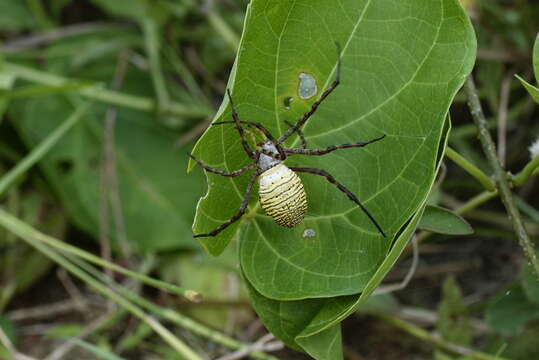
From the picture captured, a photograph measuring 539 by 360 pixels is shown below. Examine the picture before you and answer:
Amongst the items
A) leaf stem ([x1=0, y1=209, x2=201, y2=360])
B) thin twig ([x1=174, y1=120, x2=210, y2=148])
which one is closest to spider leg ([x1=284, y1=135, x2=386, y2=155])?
leaf stem ([x1=0, y1=209, x2=201, y2=360])

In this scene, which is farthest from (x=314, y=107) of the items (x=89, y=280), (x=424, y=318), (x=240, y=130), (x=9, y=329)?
(x=9, y=329)

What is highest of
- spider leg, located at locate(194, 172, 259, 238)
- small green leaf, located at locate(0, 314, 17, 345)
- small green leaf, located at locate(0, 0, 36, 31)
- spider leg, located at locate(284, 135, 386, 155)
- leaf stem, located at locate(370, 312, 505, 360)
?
small green leaf, located at locate(0, 0, 36, 31)

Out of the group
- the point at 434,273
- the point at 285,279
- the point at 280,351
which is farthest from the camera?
the point at 434,273

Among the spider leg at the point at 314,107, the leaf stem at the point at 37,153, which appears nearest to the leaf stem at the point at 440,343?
the spider leg at the point at 314,107

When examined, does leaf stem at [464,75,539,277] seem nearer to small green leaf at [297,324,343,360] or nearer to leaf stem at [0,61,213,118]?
small green leaf at [297,324,343,360]

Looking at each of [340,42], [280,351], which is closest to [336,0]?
[340,42]

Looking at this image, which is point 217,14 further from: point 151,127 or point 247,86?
point 247,86

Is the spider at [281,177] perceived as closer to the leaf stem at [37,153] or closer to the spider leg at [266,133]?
the spider leg at [266,133]
